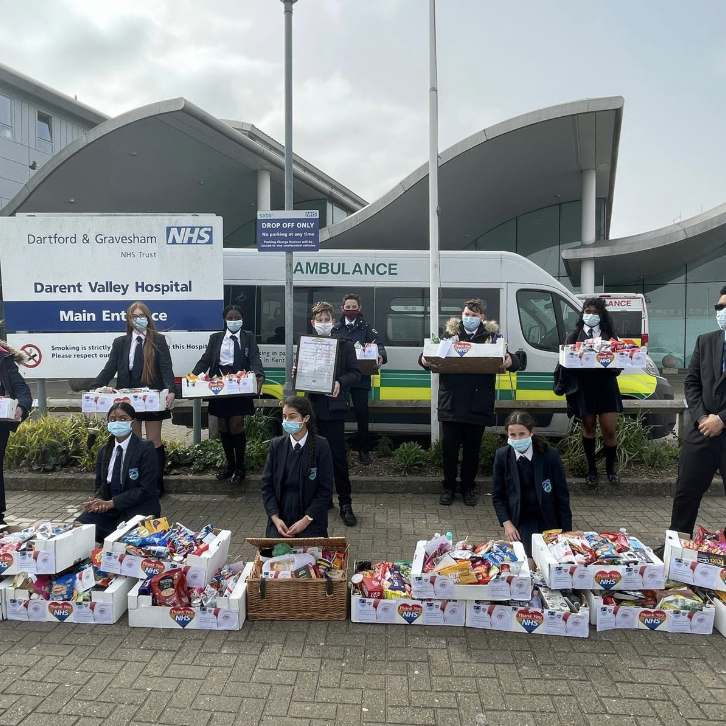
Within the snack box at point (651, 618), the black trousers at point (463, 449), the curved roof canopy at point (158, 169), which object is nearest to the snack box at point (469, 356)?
the black trousers at point (463, 449)

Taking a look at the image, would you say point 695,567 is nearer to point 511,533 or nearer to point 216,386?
point 511,533

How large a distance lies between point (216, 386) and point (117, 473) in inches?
58.1

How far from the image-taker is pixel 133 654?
312 cm

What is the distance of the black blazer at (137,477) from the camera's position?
13.9ft

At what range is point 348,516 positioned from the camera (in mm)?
5098

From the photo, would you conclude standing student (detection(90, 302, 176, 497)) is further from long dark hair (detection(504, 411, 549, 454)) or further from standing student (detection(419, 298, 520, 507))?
long dark hair (detection(504, 411, 549, 454))

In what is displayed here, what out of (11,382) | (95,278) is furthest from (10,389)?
(95,278)

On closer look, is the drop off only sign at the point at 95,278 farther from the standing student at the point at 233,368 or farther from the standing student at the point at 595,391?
the standing student at the point at 595,391

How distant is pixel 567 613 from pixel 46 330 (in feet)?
22.2

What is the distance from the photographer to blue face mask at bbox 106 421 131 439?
4250 millimetres

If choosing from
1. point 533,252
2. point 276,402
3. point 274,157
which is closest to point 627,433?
point 276,402

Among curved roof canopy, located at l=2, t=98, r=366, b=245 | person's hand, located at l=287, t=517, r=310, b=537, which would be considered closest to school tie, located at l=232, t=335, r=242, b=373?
person's hand, located at l=287, t=517, r=310, b=537

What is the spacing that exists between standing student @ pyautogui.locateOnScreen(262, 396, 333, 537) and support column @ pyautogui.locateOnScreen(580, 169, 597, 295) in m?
19.4

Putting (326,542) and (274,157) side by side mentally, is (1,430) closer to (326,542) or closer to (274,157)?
(326,542)
